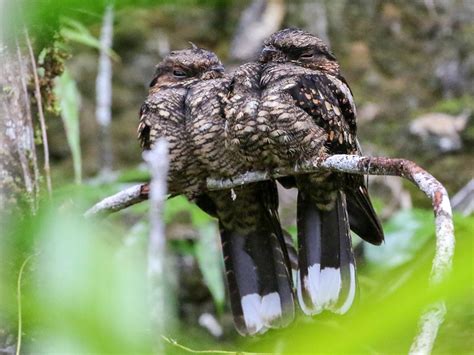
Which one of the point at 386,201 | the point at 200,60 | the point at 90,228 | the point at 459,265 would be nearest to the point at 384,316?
the point at 459,265

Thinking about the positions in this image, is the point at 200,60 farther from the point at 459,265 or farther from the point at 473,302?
the point at 459,265

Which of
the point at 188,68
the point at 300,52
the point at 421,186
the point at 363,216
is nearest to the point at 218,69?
the point at 188,68

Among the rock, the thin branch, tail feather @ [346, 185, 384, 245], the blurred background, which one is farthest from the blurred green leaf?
the thin branch

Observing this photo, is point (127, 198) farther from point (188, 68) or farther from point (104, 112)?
point (104, 112)

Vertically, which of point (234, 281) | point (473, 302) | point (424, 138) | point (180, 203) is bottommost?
point (473, 302)

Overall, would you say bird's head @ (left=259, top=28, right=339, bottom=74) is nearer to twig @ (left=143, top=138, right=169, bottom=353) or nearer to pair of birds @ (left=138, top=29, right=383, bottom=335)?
pair of birds @ (left=138, top=29, right=383, bottom=335)

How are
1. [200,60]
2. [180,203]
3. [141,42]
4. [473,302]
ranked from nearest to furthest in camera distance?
[473,302]
[200,60]
[180,203]
[141,42]
